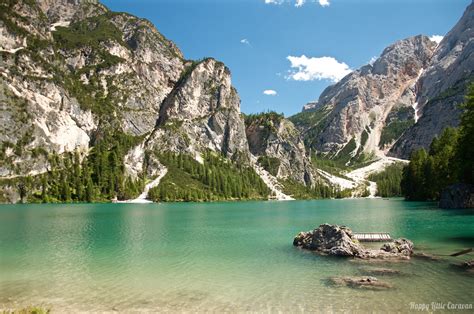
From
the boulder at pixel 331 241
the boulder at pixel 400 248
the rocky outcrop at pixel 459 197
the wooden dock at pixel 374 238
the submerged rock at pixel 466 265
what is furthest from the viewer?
the rocky outcrop at pixel 459 197

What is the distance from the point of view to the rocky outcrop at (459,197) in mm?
92812

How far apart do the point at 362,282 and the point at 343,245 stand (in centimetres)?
1250

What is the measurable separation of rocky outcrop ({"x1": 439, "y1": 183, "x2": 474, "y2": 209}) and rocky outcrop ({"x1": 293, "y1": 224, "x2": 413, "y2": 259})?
212 ft

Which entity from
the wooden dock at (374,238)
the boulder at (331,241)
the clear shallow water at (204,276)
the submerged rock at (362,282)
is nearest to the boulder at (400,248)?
the clear shallow water at (204,276)

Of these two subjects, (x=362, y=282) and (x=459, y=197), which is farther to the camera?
(x=459, y=197)

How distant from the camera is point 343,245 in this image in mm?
39844

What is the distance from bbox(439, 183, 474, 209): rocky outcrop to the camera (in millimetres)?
92812

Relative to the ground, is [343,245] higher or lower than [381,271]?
higher

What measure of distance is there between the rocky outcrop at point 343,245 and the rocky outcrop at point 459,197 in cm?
6447

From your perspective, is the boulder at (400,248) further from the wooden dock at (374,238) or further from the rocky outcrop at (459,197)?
the rocky outcrop at (459,197)

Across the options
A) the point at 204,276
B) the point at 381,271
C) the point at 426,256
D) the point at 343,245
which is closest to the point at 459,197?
the point at 426,256

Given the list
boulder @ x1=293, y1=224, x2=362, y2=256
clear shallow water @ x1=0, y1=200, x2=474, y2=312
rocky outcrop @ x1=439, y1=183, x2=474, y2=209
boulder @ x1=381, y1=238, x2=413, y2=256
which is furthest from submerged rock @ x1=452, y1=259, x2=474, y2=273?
rocky outcrop @ x1=439, y1=183, x2=474, y2=209

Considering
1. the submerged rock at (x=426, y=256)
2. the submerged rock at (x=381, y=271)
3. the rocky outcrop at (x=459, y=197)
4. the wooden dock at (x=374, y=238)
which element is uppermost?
the rocky outcrop at (x=459, y=197)

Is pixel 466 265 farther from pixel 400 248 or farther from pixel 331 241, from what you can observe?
pixel 331 241
